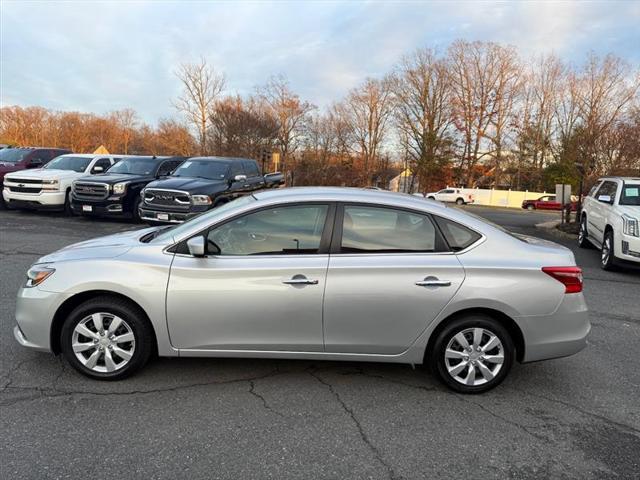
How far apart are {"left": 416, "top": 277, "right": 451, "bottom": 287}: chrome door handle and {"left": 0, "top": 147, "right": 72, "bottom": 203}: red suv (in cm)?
1587

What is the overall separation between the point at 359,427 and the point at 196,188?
891cm

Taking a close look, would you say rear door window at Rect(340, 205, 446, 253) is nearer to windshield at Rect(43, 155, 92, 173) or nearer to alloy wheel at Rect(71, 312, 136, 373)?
alloy wheel at Rect(71, 312, 136, 373)

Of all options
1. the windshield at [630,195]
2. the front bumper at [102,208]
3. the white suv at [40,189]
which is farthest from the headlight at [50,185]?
→ the windshield at [630,195]

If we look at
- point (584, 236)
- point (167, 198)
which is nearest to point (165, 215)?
point (167, 198)

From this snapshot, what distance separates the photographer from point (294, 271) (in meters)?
3.56

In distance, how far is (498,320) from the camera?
3.72 metres

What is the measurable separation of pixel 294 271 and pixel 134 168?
40.3 ft

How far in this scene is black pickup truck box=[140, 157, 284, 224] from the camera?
11062 millimetres

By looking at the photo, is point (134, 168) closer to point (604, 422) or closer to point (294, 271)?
point (294, 271)

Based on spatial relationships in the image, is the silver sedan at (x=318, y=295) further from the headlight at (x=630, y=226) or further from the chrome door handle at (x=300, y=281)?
the headlight at (x=630, y=226)

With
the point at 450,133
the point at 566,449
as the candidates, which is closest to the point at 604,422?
the point at 566,449

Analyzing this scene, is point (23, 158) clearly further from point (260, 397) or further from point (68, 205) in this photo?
point (260, 397)

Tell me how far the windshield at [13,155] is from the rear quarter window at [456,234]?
54.9 ft

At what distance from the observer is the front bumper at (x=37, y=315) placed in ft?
11.9
